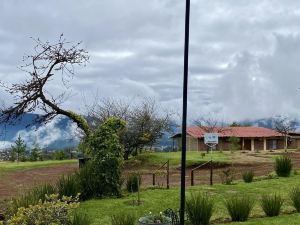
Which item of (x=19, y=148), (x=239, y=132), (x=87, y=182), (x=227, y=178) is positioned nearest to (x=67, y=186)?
(x=87, y=182)

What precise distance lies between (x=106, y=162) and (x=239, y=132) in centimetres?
4536

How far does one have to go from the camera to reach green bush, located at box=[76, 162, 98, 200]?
14.6 meters

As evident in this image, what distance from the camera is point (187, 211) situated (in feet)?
33.0

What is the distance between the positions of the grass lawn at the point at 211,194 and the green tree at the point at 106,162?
0.58 metres

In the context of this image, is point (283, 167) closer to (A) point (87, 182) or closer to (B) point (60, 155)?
(A) point (87, 182)

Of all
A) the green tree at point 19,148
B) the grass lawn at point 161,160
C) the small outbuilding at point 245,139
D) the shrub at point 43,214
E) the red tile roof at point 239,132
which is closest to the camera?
the shrub at point 43,214

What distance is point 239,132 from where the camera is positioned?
58844 mm

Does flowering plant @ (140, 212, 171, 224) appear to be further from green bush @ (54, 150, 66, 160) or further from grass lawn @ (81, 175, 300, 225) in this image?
green bush @ (54, 150, 66, 160)

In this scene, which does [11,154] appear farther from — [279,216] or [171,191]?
[279,216]

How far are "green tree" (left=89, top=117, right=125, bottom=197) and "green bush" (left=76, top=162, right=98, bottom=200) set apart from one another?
81 mm

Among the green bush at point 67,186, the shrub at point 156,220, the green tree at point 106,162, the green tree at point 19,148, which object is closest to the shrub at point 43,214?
the shrub at point 156,220

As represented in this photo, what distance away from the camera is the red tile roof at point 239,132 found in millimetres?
55438

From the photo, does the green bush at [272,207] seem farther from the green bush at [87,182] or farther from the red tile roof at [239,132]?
the red tile roof at [239,132]

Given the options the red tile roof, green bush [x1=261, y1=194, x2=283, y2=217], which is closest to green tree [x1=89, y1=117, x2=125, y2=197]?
green bush [x1=261, y1=194, x2=283, y2=217]
